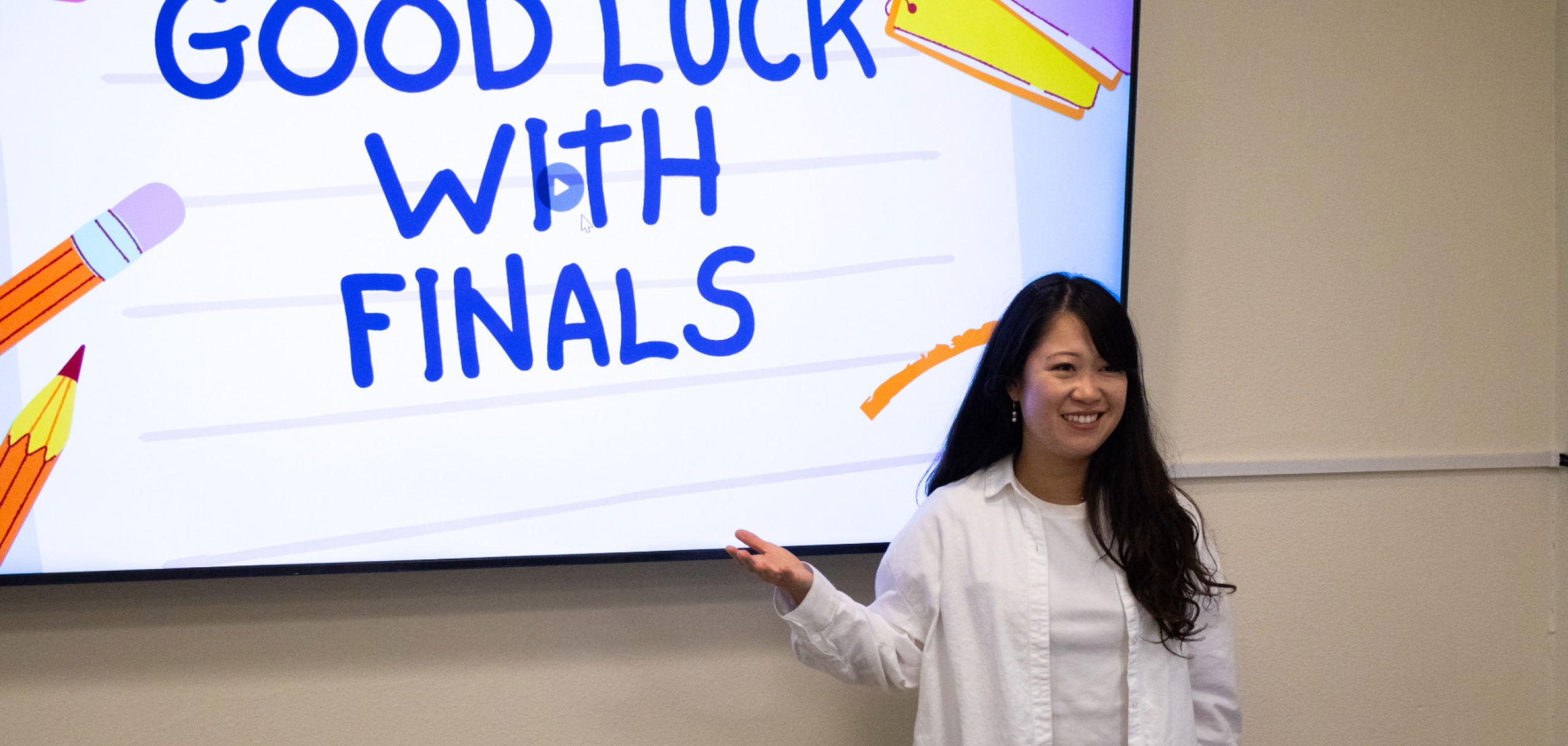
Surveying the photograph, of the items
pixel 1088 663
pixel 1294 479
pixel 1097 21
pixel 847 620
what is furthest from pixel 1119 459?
pixel 1097 21

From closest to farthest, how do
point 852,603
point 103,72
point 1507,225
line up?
1. point 852,603
2. point 103,72
3. point 1507,225

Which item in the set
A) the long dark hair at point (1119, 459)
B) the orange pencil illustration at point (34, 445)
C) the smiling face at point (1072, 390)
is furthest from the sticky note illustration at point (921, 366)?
the orange pencil illustration at point (34, 445)

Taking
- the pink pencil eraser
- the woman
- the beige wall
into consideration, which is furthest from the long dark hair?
the pink pencil eraser

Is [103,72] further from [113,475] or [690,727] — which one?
[690,727]

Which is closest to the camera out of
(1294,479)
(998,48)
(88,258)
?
(88,258)

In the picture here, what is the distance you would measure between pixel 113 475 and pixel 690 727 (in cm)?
96

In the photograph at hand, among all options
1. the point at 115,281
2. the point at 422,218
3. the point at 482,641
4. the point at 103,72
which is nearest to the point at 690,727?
the point at 482,641

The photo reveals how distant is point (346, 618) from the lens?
158 centimetres

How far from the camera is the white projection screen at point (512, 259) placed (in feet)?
4.78

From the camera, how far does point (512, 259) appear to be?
1508mm

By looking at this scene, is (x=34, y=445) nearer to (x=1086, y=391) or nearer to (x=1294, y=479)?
(x=1086, y=391)

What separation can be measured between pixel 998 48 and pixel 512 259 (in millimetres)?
829

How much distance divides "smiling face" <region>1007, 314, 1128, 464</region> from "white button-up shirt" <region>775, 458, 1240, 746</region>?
0.12m

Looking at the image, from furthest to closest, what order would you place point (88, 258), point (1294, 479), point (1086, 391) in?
point (1294, 479) < point (88, 258) < point (1086, 391)
